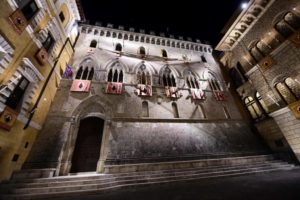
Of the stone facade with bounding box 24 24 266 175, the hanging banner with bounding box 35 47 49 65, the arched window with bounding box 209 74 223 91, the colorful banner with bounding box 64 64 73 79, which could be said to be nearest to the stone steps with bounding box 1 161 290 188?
the stone facade with bounding box 24 24 266 175

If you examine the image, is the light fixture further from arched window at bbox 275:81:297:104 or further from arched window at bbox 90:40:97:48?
arched window at bbox 90:40:97:48

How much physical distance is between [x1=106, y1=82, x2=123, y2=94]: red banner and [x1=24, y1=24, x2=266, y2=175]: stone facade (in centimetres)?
40

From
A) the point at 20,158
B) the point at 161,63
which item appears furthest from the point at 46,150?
the point at 161,63

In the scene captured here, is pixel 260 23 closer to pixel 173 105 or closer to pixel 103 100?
pixel 173 105

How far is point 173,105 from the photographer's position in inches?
563

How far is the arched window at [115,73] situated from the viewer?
47.3 feet

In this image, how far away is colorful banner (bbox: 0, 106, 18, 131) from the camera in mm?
6604

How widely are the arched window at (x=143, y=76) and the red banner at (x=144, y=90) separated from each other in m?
1.06

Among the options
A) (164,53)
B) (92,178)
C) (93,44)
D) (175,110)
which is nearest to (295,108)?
(175,110)

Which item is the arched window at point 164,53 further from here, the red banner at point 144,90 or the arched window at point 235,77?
the arched window at point 235,77

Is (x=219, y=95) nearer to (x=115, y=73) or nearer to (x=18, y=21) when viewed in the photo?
(x=115, y=73)

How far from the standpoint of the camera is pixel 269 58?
11758 millimetres

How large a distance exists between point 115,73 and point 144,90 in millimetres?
4190

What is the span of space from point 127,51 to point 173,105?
9.30 metres
